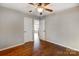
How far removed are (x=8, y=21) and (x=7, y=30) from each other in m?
0.15

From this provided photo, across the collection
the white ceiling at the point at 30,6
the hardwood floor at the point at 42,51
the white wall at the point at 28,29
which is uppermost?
the white ceiling at the point at 30,6

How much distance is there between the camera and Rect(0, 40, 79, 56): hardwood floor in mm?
1372

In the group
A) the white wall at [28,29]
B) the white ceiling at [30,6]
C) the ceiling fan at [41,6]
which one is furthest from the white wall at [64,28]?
the white wall at [28,29]

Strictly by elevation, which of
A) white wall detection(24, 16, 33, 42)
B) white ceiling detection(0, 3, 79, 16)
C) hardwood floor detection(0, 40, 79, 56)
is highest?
white ceiling detection(0, 3, 79, 16)

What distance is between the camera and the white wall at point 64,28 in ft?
4.44

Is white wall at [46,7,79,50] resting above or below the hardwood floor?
above

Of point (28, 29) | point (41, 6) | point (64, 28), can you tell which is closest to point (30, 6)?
point (41, 6)

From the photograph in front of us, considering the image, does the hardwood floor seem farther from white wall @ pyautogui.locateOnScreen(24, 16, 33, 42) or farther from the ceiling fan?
the ceiling fan

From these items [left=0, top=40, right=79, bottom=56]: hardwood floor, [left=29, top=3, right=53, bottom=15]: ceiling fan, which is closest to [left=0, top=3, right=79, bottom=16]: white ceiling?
[left=29, top=3, right=53, bottom=15]: ceiling fan

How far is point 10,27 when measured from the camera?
1.39 meters

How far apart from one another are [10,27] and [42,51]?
66 centimetres

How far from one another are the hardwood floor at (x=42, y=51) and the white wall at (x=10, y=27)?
0.10 meters

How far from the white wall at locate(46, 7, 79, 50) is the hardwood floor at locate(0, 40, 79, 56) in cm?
9

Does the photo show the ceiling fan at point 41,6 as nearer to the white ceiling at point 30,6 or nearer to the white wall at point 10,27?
the white ceiling at point 30,6
